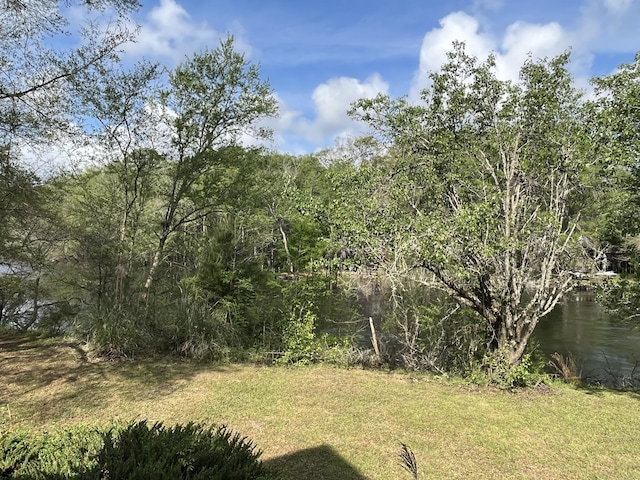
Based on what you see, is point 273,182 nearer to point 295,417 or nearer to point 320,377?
point 320,377

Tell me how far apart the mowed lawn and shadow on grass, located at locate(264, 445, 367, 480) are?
0.02 metres

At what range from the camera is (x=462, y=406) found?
18.3 feet

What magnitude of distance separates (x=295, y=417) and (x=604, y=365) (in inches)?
404

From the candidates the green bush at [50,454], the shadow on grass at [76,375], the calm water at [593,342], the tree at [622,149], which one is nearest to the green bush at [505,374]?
the tree at [622,149]

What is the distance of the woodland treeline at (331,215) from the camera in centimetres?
614

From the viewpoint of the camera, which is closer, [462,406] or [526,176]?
[462,406]

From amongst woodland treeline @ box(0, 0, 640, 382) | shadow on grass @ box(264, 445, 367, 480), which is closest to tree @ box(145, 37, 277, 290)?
woodland treeline @ box(0, 0, 640, 382)

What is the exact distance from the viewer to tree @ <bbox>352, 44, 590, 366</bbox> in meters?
6.16

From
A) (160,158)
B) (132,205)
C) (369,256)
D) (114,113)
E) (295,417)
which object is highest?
(114,113)

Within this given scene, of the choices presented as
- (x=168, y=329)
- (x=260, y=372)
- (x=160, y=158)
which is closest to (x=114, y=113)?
(x=160, y=158)

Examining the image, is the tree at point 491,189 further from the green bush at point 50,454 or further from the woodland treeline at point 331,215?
the green bush at point 50,454

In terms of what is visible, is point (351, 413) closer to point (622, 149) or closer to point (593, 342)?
point (622, 149)

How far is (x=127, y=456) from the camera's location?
271 cm

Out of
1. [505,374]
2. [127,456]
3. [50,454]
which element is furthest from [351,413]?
[50,454]
